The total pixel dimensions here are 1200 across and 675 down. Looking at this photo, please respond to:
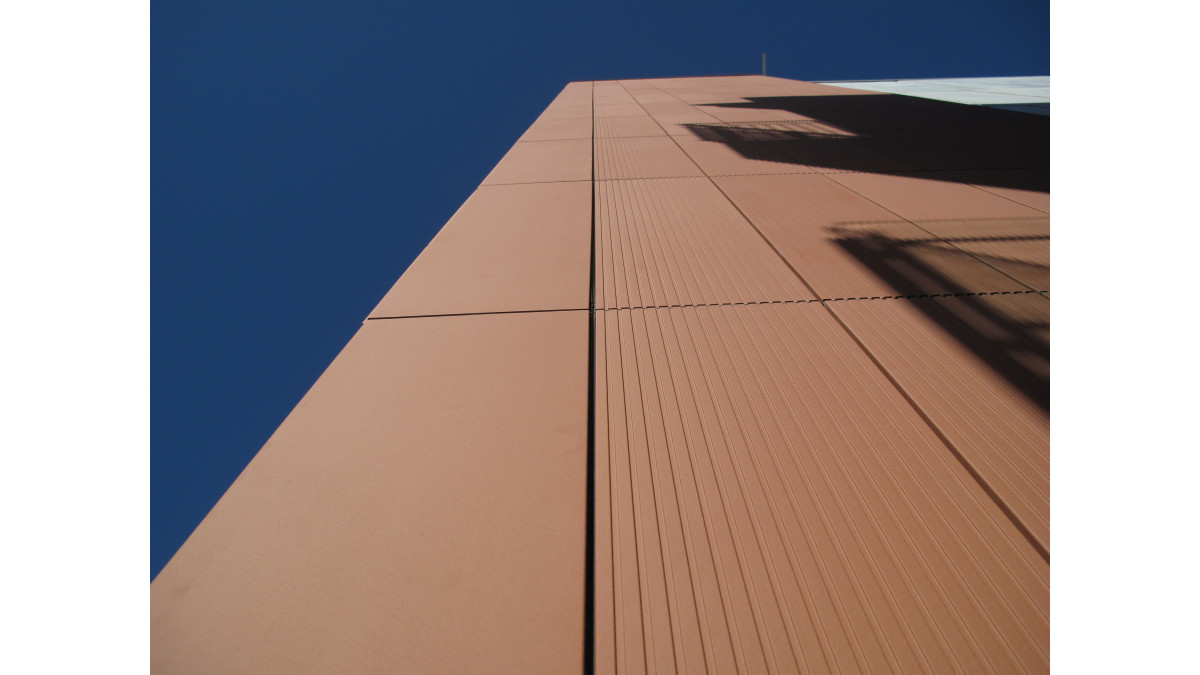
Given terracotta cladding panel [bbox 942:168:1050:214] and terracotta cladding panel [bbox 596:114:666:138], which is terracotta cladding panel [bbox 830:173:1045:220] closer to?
terracotta cladding panel [bbox 942:168:1050:214]

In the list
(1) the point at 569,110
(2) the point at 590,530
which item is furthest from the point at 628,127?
(2) the point at 590,530

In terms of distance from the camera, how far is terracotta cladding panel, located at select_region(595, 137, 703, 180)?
498 centimetres

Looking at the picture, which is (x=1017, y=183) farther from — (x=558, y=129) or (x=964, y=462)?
(x=558, y=129)

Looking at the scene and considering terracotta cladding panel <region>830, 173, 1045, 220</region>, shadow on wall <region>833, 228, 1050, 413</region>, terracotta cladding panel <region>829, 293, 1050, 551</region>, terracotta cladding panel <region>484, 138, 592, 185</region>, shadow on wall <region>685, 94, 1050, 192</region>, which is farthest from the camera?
terracotta cladding panel <region>484, 138, 592, 185</region>

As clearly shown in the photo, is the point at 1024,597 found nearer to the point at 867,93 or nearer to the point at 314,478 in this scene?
the point at 314,478

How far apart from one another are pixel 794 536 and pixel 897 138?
20.6ft

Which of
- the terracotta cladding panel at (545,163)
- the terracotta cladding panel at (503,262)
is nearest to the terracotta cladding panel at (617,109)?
the terracotta cladding panel at (545,163)

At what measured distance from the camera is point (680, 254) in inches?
123

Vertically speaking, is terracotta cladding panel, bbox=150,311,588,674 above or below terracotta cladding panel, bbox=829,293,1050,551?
below

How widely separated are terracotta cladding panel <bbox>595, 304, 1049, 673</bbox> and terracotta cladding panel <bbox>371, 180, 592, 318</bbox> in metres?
0.82

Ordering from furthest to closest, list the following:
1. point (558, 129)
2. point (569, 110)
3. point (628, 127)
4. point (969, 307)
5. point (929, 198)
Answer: point (569, 110), point (558, 129), point (628, 127), point (929, 198), point (969, 307)

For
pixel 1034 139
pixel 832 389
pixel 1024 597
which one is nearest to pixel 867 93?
pixel 1034 139

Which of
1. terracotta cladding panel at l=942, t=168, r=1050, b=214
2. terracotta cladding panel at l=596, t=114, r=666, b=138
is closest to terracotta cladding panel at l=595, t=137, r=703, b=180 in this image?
terracotta cladding panel at l=596, t=114, r=666, b=138

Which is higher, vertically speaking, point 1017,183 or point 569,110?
point 569,110
